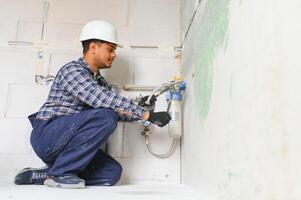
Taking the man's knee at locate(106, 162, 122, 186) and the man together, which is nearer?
the man

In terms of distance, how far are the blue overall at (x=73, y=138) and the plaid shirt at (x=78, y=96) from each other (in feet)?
0.16

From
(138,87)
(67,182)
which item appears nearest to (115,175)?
(67,182)

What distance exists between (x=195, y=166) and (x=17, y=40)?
4.99 ft

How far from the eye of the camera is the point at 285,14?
61 cm

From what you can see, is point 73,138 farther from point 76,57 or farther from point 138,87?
point 76,57

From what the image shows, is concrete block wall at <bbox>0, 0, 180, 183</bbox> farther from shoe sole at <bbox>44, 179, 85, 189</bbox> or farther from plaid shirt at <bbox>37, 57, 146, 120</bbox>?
shoe sole at <bbox>44, 179, 85, 189</bbox>

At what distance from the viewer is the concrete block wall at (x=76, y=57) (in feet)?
6.54

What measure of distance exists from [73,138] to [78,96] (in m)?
0.22

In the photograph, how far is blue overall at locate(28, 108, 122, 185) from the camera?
5.06 ft

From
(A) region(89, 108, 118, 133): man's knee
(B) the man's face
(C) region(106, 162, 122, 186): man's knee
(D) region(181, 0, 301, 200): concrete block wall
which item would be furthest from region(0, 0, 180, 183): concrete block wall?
(D) region(181, 0, 301, 200): concrete block wall

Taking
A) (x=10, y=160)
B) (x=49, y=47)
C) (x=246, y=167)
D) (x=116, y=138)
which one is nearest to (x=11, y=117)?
(x=10, y=160)

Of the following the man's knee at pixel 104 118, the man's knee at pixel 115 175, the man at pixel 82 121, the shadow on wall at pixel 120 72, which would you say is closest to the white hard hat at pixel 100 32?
the man at pixel 82 121

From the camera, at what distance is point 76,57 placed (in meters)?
2.13

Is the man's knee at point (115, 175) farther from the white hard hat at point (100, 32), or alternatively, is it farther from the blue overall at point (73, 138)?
the white hard hat at point (100, 32)
